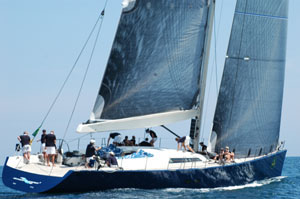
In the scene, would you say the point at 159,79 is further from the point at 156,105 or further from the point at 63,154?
the point at 63,154

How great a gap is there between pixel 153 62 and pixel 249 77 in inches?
165

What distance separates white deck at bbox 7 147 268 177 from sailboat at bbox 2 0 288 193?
0.03 meters

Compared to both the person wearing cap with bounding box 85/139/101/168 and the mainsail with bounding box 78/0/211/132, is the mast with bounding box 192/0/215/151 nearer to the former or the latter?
the mainsail with bounding box 78/0/211/132

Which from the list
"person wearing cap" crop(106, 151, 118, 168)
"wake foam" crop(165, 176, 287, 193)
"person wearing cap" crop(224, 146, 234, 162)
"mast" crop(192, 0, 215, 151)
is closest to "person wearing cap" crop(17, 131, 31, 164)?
"person wearing cap" crop(106, 151, 118, 168)

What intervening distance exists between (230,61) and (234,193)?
210 inches

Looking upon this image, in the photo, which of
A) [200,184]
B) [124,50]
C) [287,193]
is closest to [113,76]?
[124,50]

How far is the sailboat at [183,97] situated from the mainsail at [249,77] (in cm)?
4

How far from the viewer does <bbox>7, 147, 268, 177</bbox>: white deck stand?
17297 mm

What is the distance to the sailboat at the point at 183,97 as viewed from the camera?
57.6 ft

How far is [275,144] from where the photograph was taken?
2367 cm

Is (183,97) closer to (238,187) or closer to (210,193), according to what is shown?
(210,193)

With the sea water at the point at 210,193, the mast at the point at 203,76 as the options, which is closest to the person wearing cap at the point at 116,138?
the mast at the point at 203,76

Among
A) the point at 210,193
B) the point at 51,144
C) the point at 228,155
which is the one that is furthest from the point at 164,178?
the point at 51,144

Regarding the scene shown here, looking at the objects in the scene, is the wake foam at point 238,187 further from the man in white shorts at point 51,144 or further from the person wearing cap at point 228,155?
the man in white shorts at point 51,144
